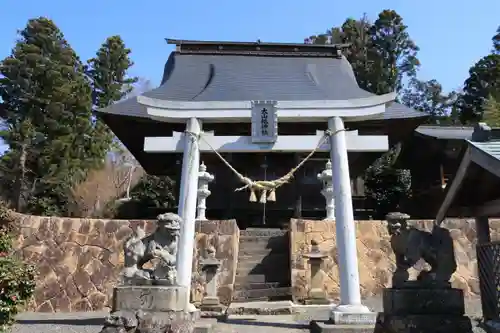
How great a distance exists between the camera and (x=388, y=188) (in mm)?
20453

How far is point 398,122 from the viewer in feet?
47.3

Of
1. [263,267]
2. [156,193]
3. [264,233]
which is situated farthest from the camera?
[156,193]

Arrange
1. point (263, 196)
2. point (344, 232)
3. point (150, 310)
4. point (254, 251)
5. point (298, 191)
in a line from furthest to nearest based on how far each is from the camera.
Result: point (298, 191)
point (254, 251)
point (263, 196)
point (344, 232)
point (150, 310)

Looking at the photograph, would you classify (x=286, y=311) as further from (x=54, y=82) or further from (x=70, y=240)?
(x=54, y=82)

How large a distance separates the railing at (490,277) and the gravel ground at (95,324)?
2.49 meters

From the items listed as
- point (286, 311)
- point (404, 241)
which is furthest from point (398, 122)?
point (404, 241)

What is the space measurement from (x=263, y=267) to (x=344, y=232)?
387 centimetres

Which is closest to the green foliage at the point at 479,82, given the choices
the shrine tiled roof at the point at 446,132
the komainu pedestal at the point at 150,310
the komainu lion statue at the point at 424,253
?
the shrine tiled roof at the point at 446,132

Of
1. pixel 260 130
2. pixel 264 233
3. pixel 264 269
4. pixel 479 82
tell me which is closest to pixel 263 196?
pixel 260 130

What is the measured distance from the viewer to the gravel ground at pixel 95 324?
7.35m

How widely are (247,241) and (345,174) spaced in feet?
16.2

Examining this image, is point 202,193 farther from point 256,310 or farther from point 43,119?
point 43,119

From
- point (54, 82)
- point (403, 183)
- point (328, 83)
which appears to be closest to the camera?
point (328, 83)

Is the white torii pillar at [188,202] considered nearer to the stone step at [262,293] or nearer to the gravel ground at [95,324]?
the gravel ground at [95,324]
